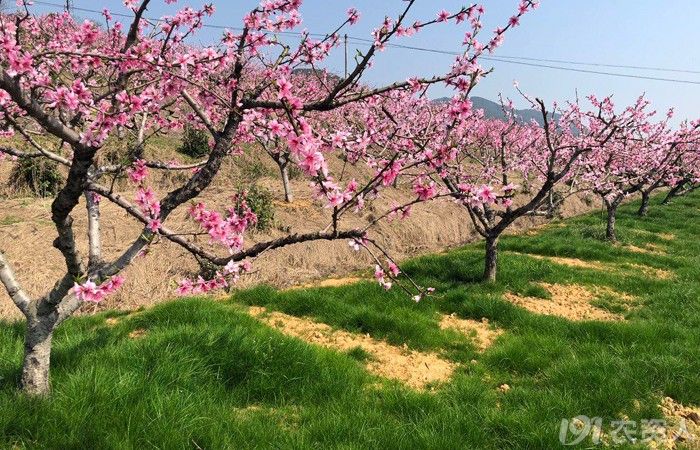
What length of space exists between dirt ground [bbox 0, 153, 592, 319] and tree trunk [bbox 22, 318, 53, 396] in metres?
1.56

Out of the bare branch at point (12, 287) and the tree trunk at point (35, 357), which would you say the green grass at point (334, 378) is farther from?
the bare branch at point (12, 287)

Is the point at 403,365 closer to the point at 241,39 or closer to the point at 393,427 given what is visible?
the point at 393,427

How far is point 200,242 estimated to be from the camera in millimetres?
10836

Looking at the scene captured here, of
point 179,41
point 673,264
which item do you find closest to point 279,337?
point 179,41

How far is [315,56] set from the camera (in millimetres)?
5211

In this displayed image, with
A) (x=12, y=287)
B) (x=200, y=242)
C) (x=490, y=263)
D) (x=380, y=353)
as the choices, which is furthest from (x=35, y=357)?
(x=490, y=263)

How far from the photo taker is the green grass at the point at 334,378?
12.3 feet

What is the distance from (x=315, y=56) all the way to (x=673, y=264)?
10.6m

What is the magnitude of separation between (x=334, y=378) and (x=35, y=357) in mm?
2805

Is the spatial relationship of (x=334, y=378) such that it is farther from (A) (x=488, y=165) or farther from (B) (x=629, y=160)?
(B) (x=629, y=160)

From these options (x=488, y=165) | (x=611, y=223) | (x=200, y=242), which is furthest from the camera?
(x=611, y=223)

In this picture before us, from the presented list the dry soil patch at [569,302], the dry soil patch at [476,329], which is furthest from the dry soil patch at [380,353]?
the dry soil patch at [569,302]

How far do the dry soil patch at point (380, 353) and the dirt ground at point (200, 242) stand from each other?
2001 mm

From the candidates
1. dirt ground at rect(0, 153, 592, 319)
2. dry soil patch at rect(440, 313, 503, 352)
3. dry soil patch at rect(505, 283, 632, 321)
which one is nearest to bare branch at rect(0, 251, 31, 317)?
dirt ground at rect(0, 153, 592, 319)
